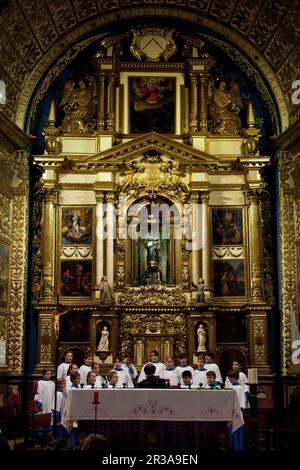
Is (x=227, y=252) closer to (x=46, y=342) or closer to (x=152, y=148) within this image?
(x=152, y=148)

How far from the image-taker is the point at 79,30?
23.3 m

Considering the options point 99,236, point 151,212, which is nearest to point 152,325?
point 99,236

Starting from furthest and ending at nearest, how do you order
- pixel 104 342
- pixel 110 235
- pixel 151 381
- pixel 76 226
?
pixel 76 226, pixel 110 235, pixel 104 342, pixel 151 381

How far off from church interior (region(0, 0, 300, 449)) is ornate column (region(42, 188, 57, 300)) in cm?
4

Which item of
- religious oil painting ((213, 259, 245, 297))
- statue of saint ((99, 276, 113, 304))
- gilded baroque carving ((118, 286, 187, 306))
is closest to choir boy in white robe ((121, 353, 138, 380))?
statue of saint ((99, 276, 113, 304))

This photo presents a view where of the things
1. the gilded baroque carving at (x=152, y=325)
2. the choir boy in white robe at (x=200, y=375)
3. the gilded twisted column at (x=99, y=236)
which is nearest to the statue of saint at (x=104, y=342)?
the gilded baroque carving at (x=152, y=325)

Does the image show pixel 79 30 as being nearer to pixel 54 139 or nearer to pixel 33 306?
pixel 54 139

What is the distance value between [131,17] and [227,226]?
7.31 meters

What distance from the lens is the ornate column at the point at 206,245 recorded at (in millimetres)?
21875

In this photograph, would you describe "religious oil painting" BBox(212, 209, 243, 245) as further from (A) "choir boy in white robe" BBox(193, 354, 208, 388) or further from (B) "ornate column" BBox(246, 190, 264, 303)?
(A) "choir boy in white robe" BBox(193, 354, 208, 388)

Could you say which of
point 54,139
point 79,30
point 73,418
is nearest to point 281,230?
point 54,139

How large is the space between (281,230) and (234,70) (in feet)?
18.2

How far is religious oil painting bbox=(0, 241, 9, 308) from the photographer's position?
20.9 m

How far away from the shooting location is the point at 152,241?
22.4m
